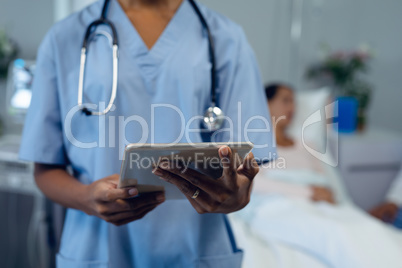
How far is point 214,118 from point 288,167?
4.14 ft

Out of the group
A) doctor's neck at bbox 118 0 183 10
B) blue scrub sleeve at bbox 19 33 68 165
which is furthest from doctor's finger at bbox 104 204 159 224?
doctor's neck at bbox 118 0 183 10

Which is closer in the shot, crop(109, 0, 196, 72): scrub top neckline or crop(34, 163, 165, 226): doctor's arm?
crop(34, 163, 165, 226): doctor's arm

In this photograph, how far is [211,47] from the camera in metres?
0.76

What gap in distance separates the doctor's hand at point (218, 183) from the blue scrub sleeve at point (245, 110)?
154 millimetres

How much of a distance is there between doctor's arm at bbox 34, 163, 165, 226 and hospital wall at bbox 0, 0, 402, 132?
170 centimetres

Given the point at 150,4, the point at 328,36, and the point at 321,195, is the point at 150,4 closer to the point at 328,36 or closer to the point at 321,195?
the point at 321,195

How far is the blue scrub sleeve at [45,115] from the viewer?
766mm

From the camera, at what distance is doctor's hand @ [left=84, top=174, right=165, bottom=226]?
0.61 metres

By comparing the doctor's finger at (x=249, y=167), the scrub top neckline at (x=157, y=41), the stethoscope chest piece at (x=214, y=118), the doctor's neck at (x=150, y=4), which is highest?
the doctor's neck at (x=150, y=4)

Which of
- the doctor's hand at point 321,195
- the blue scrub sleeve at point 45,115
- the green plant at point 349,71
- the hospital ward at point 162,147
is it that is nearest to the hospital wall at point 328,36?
the green plant at point 349,71

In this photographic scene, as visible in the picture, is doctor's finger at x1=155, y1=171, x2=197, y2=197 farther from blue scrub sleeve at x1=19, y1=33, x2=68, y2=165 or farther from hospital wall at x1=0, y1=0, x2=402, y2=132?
hospital wall at x1=0, y1=0, x2=402, y2=132

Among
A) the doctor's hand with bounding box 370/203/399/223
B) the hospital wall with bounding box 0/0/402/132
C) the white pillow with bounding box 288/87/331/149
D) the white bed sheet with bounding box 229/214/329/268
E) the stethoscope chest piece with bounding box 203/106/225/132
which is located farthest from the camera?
the hospital wall with bounding box 0/0/402/132

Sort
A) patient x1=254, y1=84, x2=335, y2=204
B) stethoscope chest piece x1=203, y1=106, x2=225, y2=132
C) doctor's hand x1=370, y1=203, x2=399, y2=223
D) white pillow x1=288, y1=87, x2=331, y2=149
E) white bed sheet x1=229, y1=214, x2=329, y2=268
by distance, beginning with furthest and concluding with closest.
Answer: white pillow x1=288, y1=87, x2=331, y2=149
doctor's hand x1=370, y1=203, x2=399, y2=223
patient x1=254, y1=84, x2=335, y2=204
white bed sheet x1=229, y1=214, x2=329, y2=268
stethoscope chest piece x1=203, y1=106, x2=225, y2=132

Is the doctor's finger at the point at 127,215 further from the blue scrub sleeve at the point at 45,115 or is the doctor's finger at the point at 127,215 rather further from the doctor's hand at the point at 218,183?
the blue scrub sleeve at the point at 45,115
